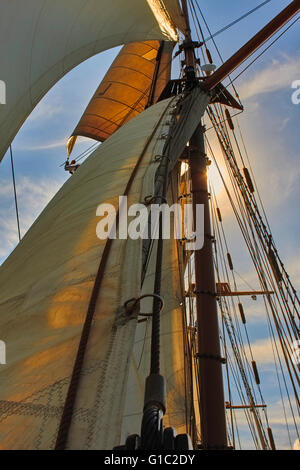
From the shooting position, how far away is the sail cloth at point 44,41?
245cm

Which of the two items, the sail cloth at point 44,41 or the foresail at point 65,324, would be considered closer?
the foresail at point 65,324

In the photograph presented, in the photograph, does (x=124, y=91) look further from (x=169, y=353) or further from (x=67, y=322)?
(x=67, y=322)

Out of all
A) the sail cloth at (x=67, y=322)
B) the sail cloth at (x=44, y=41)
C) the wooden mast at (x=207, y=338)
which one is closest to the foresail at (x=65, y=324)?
the sail cloth at (x=67, y=322)

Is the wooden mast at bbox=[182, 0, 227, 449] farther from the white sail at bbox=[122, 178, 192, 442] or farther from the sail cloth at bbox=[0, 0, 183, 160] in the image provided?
the sail cloth at bbox=[0, 0, 183, 160]

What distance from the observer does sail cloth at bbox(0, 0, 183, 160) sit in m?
2.45

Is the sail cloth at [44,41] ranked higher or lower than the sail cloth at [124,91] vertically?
lower

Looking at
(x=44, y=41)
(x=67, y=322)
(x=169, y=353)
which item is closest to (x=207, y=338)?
(x=169, y=353)

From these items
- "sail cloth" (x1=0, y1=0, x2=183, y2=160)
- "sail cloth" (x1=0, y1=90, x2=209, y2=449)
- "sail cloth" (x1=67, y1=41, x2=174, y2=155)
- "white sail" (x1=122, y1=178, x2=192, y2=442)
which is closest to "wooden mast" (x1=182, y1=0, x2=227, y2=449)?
"white sail" (x1=122, y1=178, x2=192, y2=442)

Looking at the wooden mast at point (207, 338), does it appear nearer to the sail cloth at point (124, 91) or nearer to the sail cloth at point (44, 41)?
the sail cloth at point (44, 41)

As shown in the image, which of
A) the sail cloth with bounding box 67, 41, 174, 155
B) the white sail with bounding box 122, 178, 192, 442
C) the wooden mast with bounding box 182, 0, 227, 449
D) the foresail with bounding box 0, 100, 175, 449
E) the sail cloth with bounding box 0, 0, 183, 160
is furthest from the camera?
the sail cloth with bounding box 67, 41, 174, 155

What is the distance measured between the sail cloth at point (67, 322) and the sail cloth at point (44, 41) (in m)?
0.89

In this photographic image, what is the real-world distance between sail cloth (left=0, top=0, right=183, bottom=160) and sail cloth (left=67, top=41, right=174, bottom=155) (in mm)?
5175

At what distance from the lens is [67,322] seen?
4.74 feet

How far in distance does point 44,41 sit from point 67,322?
263 centimetres
